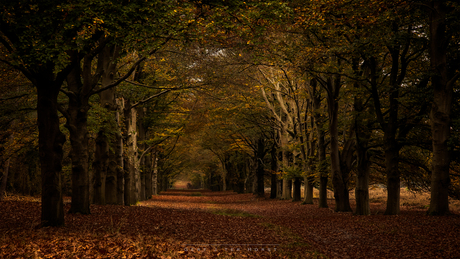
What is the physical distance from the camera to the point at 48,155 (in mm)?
9453

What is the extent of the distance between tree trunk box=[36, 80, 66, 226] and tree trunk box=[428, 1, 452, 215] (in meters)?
13.0

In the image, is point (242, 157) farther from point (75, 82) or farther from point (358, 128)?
point (75, 82)

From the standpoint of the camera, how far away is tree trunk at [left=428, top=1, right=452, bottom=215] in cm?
1332

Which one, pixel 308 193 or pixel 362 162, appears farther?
pixel 308 193

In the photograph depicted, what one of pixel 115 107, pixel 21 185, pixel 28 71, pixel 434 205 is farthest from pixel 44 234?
pixel 21 185

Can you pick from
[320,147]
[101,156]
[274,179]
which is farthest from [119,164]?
[274,179]

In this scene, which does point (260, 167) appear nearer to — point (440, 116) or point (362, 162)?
point (362, 162)

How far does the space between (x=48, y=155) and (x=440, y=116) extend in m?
13.4

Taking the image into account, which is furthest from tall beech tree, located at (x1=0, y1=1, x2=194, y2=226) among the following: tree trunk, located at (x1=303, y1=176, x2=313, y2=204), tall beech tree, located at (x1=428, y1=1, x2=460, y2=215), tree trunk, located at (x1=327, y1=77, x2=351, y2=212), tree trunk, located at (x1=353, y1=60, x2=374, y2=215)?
tree trunk, located at (x1=303, y1=176, x2=313, y2=204)

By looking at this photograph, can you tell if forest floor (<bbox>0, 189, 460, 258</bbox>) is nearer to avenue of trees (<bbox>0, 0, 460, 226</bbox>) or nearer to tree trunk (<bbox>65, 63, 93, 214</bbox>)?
tree trunk (<bbox>65, 63, 93, 214</bbox>)

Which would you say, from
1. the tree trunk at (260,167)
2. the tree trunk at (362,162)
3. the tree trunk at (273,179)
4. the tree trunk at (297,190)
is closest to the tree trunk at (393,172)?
the tree trunk at (362,162)

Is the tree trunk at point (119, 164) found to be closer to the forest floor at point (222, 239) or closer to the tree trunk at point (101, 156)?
the tree trunk at point (101, 156)

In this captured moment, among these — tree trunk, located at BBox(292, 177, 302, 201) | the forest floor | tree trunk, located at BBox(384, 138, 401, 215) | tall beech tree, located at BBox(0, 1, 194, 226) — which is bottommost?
tree trunk, located at BBox(292, 177, 302, 201)

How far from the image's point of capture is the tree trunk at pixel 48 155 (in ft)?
31.0
